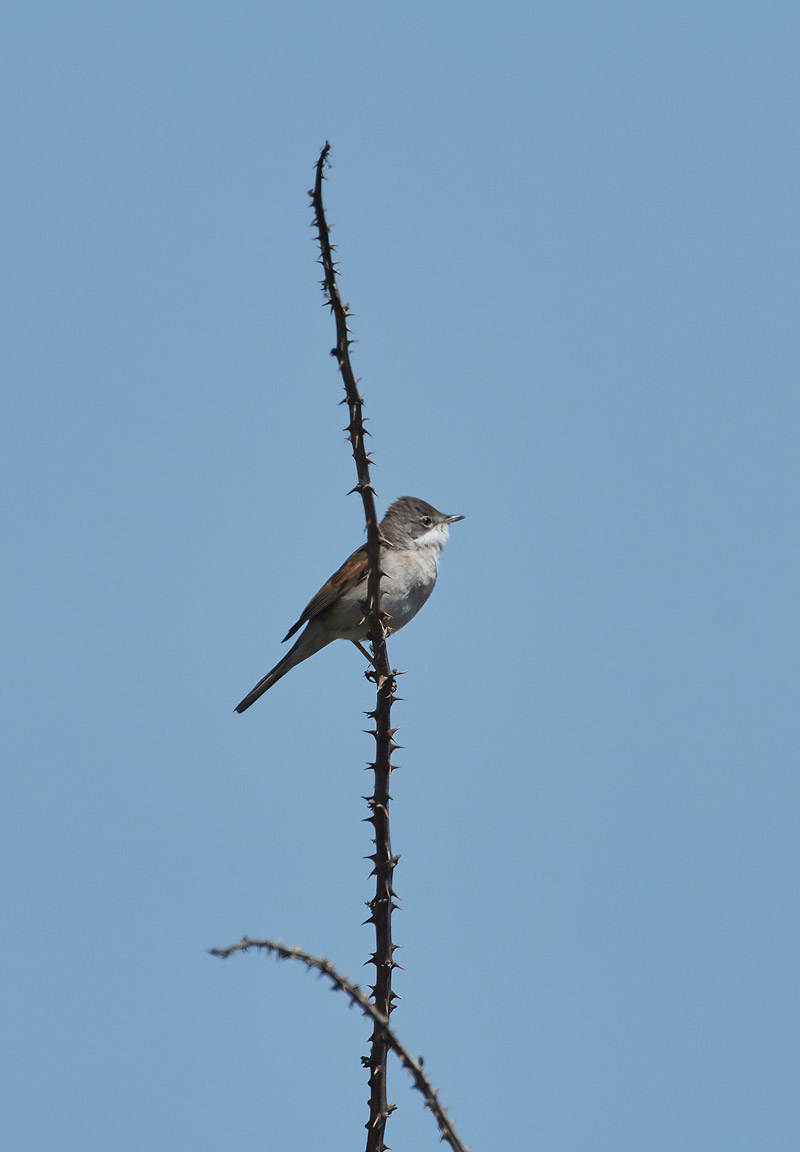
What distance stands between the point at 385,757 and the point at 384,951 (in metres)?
0.64

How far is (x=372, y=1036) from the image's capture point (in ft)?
10.8

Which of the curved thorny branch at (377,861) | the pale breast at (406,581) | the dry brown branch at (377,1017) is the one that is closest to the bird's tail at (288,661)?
the pale breast at (406,581)

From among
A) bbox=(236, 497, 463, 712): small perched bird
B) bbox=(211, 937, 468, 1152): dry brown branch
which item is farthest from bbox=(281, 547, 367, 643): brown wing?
bbox=(211, 937, 468, 1152): dry brown branch

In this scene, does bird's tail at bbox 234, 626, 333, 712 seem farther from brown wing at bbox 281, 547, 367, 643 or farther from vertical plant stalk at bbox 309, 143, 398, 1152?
vertical plant stalk at bbox 309, 143, 398, 1152

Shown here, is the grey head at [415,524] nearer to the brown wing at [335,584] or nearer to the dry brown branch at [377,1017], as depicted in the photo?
the brown wing at [335,584]

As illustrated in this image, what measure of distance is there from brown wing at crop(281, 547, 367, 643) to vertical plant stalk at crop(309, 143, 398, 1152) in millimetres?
4168

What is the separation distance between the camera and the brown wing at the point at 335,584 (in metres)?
8.55

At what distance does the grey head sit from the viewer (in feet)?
28.8

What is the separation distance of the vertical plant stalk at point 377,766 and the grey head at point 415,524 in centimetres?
440

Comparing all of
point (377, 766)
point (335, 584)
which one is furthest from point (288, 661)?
point (377, 766)

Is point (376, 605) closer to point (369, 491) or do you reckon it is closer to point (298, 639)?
point (369, 491)

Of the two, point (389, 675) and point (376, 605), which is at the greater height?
point (376, 605)

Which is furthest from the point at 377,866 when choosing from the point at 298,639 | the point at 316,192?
the point at 298,639

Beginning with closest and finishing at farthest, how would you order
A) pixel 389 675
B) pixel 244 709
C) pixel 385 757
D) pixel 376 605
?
pixel 385 757, pixel 389 675, pixel 376 605, pixel 244 709
